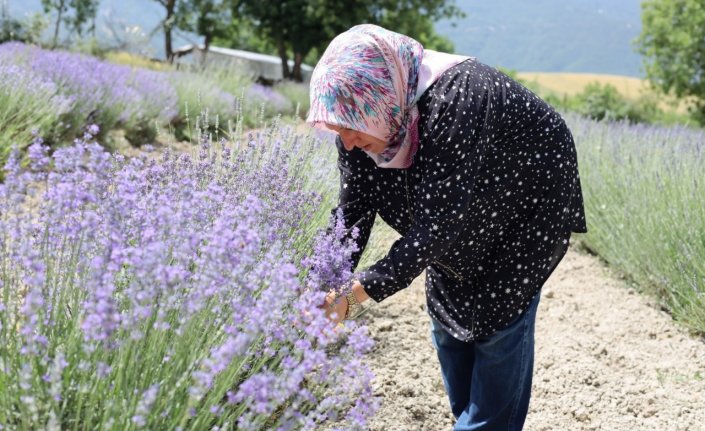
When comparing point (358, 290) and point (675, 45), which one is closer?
point (358, 290)

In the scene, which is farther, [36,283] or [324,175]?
[324,175]

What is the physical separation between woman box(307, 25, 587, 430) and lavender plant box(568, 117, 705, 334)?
1.73m

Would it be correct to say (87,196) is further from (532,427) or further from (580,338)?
(580,338)

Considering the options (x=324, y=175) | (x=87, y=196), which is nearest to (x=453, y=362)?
(x=324, y=175)

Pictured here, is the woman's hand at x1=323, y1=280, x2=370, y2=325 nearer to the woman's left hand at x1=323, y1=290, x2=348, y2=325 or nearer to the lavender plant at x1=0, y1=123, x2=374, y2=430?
the woman's left hand at x1=323, y1=290, x2=348, y2=325

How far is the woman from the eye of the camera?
5.15 ft

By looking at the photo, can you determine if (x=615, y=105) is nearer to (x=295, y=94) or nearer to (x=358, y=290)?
(x=295, y=94)

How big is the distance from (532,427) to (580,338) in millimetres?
1017

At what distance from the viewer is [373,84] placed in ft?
5.11

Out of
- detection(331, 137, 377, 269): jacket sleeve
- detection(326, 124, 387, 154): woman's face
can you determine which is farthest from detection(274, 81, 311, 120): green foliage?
detection(326, 124, 387, 154): woman's face

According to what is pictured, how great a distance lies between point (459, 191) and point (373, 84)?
315 millimetres

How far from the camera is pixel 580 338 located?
136 inches

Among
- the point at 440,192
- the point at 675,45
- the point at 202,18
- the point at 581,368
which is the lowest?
the point at 202,18

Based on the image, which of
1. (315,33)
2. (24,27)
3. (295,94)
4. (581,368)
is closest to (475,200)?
(581,368)
